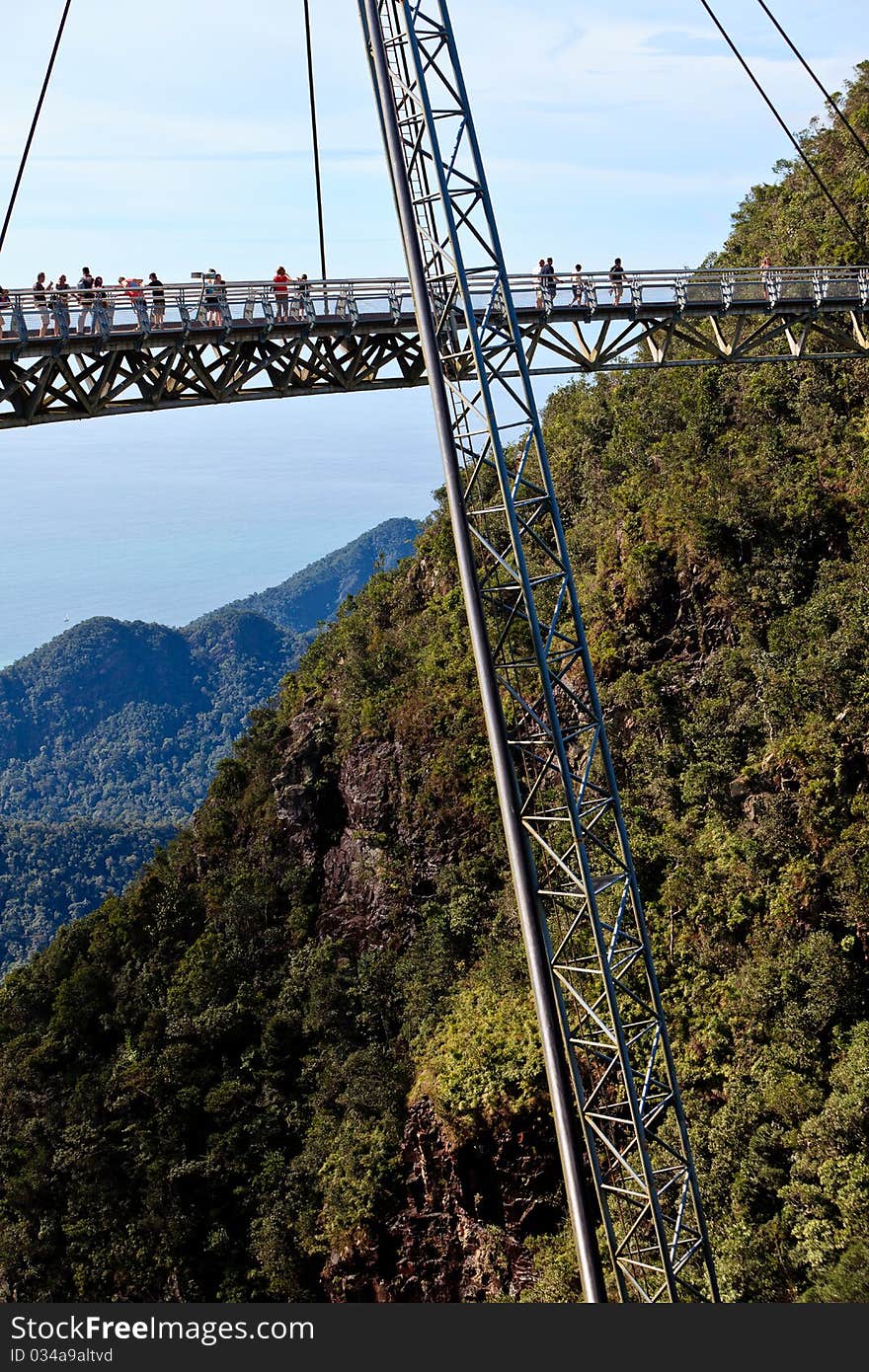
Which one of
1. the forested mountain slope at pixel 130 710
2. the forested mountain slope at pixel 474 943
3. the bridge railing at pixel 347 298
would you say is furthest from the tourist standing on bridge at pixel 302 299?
the forested mountain slope at pixel 130 710

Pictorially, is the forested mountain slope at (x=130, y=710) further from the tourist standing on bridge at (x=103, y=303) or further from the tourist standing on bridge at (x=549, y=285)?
the tourist standing on bridge at (x=103, y=303)

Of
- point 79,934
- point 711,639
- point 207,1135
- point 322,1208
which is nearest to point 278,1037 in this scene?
point 207,1135

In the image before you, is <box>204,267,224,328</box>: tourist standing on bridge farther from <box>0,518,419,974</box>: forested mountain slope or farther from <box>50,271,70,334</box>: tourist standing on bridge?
<box>0,518,419,974</box>: forested mountain slope

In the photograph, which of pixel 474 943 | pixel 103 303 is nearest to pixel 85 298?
pixel 103 303

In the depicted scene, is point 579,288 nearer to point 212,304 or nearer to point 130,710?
point 212,304

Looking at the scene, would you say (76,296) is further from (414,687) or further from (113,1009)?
(113,1009)

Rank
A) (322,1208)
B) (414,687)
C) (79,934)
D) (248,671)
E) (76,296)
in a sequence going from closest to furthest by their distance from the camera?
(76,296) → (322,1208) → (414,687) → (79,934) → (248,671)
